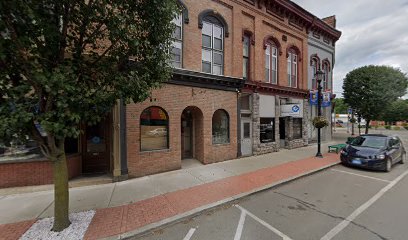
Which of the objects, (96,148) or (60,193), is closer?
(60,193)

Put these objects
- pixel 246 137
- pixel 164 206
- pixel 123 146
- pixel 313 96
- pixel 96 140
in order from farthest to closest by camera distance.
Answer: pixel 313 96
pixel 246 137
pixel 96 140
pixel 123 146
pixel 164 206

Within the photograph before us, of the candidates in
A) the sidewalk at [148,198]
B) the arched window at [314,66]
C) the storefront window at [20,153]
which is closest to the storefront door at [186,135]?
the sidewalk at [148,198]

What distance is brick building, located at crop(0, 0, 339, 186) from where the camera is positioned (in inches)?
318

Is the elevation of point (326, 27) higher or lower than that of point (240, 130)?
higher

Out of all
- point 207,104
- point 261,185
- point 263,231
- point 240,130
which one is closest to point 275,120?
point 240,130

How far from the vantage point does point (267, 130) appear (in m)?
13.1

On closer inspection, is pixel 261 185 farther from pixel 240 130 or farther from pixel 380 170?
pixel 380 170

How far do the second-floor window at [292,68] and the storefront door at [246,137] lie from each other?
5.50 m

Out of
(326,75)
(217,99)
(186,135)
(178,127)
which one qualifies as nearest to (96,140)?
(178,127)

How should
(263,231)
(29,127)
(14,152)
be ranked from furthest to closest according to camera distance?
1. (14,152)
2. (263,231)
3. (29,127)

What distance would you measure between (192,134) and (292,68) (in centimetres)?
964

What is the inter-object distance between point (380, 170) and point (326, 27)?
13.0 metres

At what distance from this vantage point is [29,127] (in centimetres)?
360

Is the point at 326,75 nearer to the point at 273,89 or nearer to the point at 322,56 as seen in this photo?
the point at 322,56
